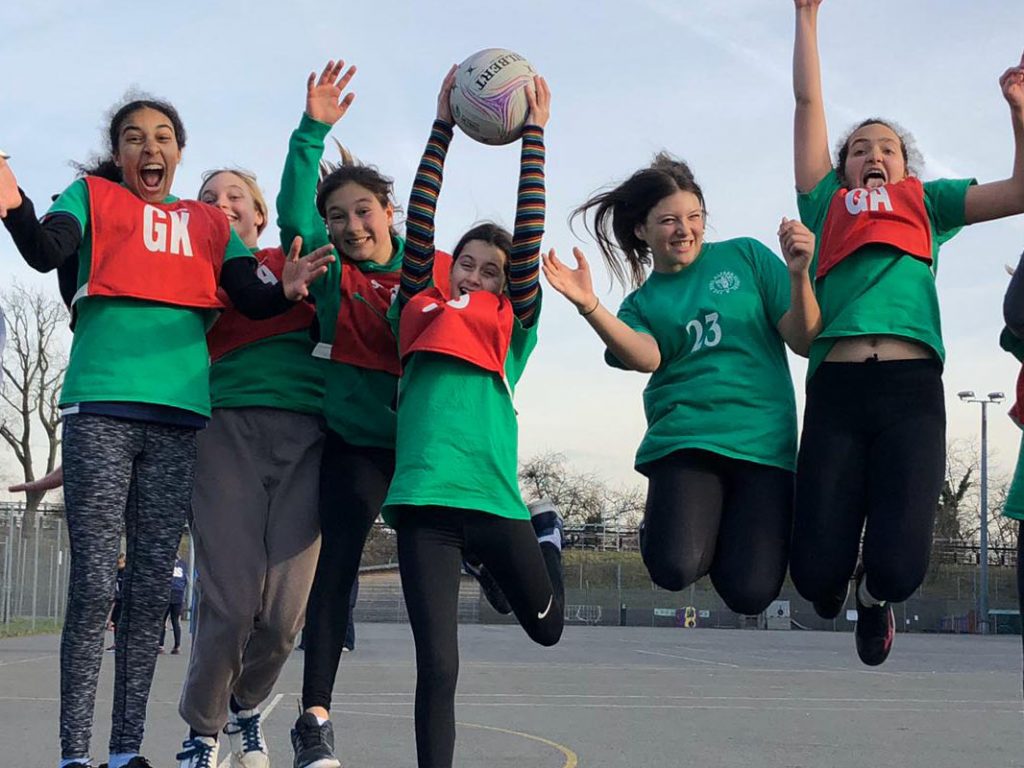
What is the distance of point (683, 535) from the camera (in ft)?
16.8

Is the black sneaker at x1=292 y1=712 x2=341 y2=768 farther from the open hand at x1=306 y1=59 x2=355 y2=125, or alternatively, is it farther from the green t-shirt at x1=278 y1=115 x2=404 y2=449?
the open hand at x1=306 y1=59 x2=355 y2=125

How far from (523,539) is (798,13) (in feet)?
8.09

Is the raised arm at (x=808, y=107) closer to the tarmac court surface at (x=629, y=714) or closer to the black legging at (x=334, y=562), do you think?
the black legging at (x=334, y=562)

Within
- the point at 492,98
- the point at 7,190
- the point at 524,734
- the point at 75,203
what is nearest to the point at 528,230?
the point at 492,98

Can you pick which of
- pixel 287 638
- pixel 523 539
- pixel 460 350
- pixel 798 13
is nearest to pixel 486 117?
pixel 460 350

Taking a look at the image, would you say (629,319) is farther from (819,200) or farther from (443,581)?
(443,581)

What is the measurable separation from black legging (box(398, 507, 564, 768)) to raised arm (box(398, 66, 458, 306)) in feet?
3.05

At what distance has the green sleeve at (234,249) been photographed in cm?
473

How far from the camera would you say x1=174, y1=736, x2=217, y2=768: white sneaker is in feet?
15.4

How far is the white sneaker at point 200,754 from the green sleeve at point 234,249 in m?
1.78

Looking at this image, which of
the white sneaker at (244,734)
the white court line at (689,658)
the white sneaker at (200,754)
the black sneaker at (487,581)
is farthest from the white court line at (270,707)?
the white court line at (689,658)

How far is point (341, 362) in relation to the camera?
5.00 meters

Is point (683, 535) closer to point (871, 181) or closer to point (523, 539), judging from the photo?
point (523, 539)

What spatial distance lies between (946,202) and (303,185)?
2546mm
